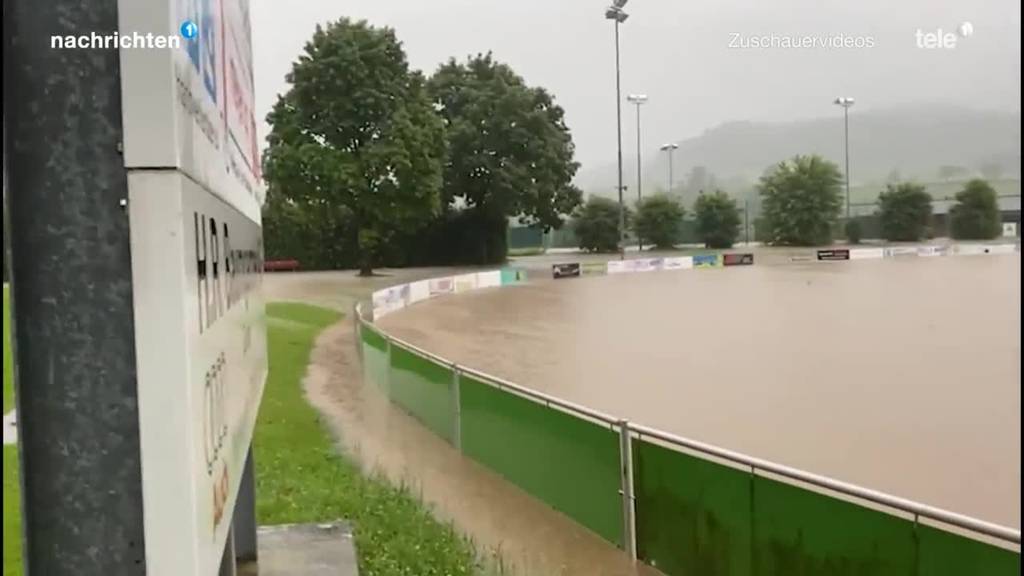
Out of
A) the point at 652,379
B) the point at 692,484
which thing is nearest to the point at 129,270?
the point at 692,484

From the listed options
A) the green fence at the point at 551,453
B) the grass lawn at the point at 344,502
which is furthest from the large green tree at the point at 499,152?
the green fence at the point at 551,453

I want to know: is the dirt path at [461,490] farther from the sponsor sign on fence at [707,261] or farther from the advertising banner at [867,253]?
the advertising banner at [867,253]

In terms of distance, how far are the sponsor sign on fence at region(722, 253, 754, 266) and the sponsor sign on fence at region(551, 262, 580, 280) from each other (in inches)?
409

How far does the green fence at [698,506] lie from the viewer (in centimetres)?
424

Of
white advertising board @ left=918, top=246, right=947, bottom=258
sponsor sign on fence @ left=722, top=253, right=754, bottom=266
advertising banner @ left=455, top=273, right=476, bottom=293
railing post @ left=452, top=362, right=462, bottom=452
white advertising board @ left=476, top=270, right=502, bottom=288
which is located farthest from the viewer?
white advertising board @ left=918, top=246, right=947, bottom=258

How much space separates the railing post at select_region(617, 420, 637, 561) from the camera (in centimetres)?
605

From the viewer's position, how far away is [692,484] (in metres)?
5.58

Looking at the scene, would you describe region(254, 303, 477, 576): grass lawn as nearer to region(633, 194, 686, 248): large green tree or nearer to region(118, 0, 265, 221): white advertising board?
region(118, 0, 265, 221): white advertising board

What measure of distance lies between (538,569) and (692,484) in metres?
1.35

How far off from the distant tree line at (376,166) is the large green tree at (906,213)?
2414 cm

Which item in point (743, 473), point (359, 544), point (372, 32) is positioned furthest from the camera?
point (372, 32)

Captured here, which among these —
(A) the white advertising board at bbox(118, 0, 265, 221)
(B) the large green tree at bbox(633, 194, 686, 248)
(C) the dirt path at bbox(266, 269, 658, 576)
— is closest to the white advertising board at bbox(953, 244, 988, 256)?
(B) the large green tree at bbox(633, 194, 686, 248)

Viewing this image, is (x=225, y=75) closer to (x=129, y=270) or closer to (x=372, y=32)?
(x=129, y=270)

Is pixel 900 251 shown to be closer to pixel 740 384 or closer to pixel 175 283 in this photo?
pixel 740 384
